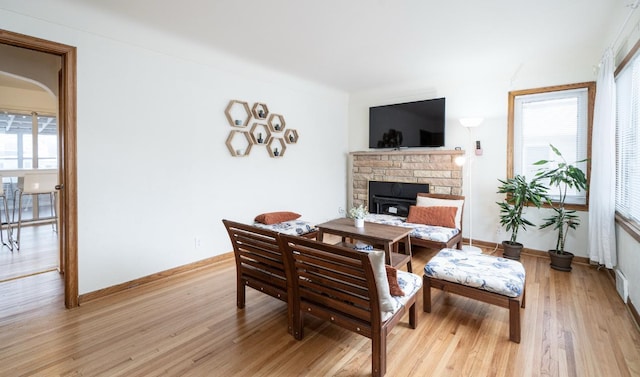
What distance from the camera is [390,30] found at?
3.01 meters

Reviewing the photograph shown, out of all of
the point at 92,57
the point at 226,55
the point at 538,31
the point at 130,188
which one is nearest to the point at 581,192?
the point at 538,31

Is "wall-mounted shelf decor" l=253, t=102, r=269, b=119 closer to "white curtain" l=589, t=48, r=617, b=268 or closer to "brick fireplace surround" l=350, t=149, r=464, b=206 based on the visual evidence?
"brick fireplace surround" l=350, t=149, r=464, b=206

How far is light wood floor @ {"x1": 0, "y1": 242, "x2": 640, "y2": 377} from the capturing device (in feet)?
6.00

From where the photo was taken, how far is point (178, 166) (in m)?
3.36

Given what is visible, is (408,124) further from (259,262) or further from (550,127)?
(259,262)

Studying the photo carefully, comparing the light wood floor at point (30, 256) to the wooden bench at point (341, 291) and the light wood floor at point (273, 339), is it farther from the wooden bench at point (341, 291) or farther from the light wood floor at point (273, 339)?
the wooden bench at point (341, 291)

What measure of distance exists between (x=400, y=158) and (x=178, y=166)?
11.1 ft

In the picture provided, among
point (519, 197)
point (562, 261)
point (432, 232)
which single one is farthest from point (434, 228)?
point (562, 261)

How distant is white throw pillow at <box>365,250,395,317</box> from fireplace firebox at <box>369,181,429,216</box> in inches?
135

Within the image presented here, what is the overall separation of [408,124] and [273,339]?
395 cm

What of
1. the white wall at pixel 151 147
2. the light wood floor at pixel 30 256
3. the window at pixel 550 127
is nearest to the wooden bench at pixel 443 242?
the window at pixel 550 127

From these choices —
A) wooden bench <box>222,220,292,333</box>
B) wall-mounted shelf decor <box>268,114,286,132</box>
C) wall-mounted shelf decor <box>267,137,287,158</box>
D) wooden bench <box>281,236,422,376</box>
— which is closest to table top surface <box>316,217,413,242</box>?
wooden bench <box>281,236,422,376</box>

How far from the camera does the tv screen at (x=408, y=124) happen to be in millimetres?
4668

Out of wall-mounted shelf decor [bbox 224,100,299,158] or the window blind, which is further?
wall-mounted shelf decor [bbox 224,100,299,158]
